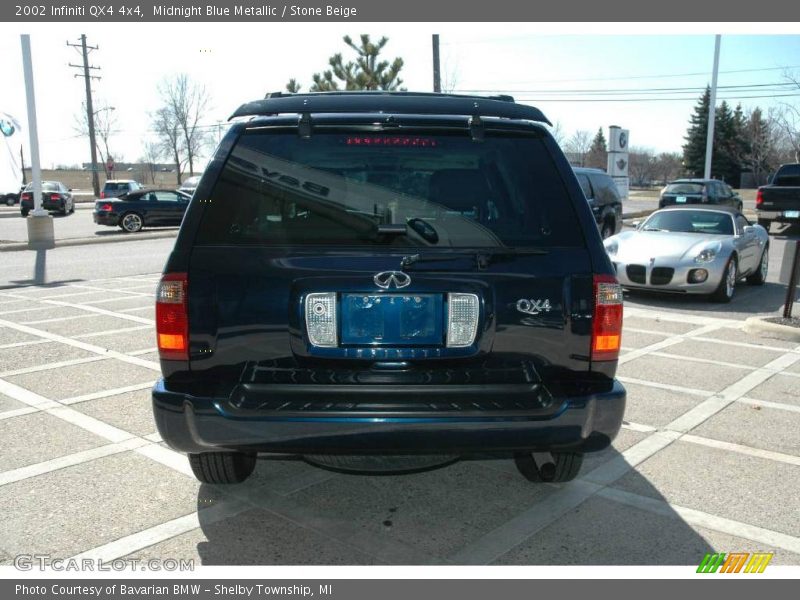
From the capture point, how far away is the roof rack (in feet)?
10.2

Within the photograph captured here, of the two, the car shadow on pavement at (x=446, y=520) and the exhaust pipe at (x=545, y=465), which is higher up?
the exhaust pipe at (x=545, y=465)

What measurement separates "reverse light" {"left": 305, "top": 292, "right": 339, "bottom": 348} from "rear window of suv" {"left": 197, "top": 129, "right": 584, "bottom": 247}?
0.25 meters

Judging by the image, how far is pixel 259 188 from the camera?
118 inches

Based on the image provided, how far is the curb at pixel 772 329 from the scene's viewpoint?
7.75 m

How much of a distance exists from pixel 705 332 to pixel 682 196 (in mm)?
14850

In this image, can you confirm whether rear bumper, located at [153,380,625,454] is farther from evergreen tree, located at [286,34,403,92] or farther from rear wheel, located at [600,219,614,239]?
evergreen tree, located at [286,34,403,92]

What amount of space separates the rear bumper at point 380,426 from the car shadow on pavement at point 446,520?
56 cm

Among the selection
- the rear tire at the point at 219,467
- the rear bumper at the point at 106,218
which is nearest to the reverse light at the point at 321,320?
the rear tire at the point at 219,467

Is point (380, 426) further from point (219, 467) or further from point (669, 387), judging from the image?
point (669, 387)

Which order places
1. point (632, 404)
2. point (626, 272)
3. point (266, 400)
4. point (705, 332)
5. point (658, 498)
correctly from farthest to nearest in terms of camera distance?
point (626, 272) < point (705, 332) < point (632, 404) < point (658, 498) < point (266, 400)

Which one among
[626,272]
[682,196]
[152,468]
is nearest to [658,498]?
[152,468]

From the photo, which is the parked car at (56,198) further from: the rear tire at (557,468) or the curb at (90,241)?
the rear tire at (557,468)

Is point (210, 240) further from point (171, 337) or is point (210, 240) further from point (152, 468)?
point (152, 468)

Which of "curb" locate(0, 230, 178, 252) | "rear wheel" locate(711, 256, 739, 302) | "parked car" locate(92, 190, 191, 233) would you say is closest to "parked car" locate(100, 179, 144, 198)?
"parked car" locate(92, 190, 191, 233)
